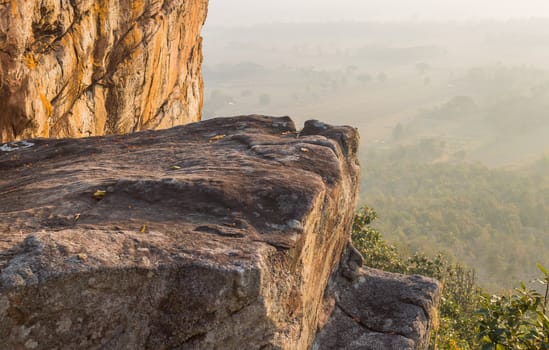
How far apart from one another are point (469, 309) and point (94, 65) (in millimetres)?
31279

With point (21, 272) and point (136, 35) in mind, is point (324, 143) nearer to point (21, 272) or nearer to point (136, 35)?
point (21, 272)

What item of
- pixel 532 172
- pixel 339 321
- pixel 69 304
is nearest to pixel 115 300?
pixel 69 304

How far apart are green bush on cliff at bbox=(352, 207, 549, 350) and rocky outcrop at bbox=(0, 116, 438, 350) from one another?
92.5 inches

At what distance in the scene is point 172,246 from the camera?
6.94m

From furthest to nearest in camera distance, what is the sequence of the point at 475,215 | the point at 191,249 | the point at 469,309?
the point at 475,215
the point at 469,309
the point at 191,249

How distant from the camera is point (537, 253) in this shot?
379 ft

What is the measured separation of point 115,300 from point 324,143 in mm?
6506

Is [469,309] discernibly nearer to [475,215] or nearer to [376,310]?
[376,310]

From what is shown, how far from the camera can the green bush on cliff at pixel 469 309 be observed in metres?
8.61

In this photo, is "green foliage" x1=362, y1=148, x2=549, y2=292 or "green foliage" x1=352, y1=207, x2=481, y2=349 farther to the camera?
"green foliage" x1=362, y1=148, x2=549, y2=292

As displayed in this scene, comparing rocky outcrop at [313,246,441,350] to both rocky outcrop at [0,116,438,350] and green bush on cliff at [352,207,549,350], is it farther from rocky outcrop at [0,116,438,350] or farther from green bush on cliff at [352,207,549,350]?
green bush on cliff at [352,207,549,350]

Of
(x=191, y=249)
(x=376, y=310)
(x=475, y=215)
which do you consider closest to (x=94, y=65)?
(x=376, y=310)

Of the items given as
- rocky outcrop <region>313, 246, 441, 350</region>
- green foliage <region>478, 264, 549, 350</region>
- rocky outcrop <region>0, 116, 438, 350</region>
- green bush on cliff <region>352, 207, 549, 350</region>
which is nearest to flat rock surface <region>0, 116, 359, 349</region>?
rocky outcrop <region>0, 116, 438, 350</region>

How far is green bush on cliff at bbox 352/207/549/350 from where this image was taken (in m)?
8.61
